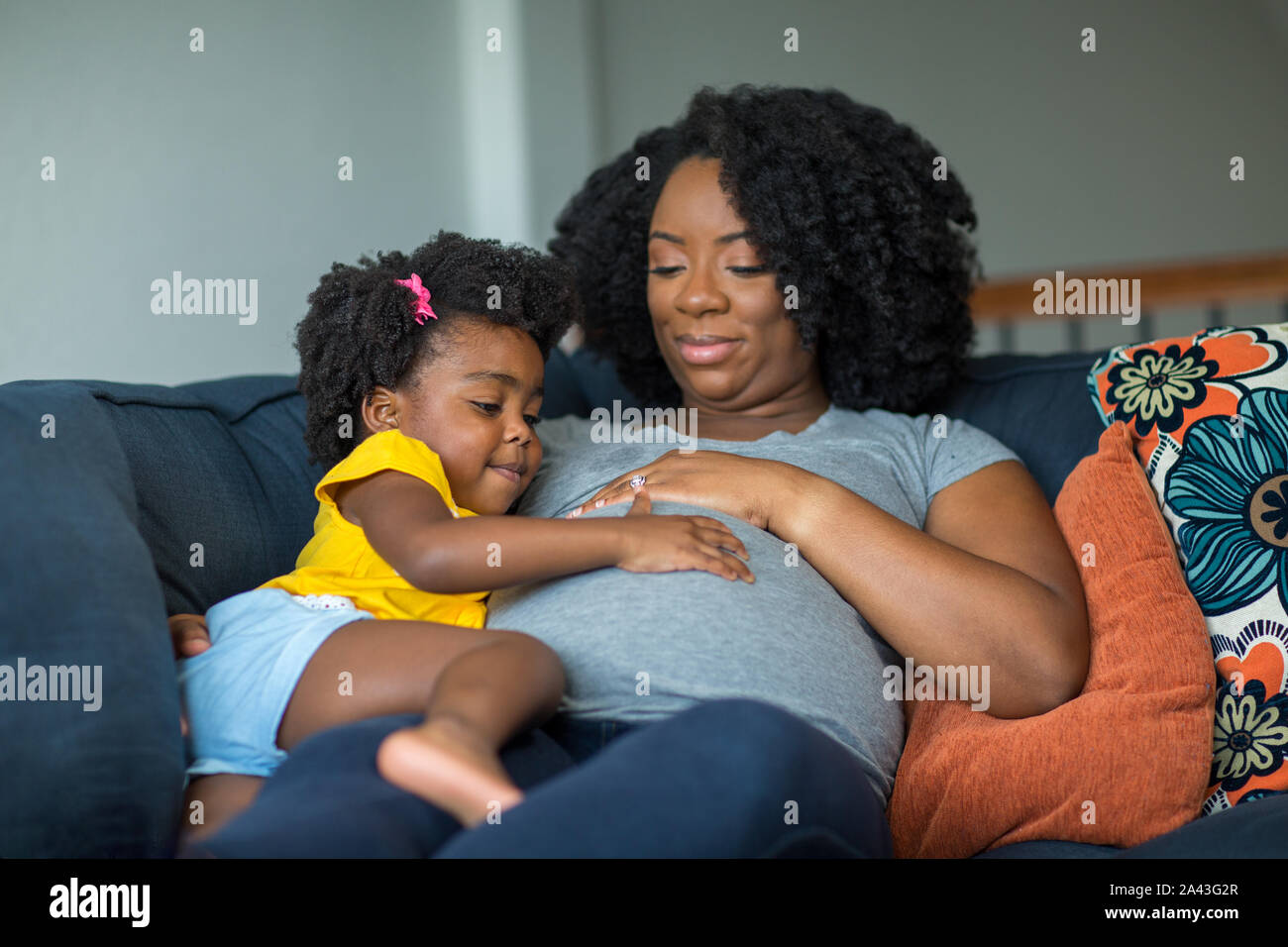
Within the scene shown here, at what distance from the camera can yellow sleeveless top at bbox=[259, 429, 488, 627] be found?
4.26 ft

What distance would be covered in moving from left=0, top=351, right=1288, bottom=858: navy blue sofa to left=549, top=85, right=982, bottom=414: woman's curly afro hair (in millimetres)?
834

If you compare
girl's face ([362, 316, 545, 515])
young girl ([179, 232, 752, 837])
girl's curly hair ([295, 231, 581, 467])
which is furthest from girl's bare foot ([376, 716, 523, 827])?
girl's curly hair ([295, 231, 581, 467])

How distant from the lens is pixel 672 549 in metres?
1.29

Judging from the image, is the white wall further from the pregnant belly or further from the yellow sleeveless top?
Answer: the pregnant belly

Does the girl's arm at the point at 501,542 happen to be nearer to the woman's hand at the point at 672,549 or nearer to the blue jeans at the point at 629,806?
the woman's hand at the point at 672,549

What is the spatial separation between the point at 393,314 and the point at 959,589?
31.0 inches

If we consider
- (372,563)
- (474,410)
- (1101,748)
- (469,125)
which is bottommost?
(1101,748)

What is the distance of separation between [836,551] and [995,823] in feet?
1.19

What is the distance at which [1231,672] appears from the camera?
1.40 m

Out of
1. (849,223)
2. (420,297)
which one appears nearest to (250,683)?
(420,297)

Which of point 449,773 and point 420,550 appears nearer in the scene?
point 449,773

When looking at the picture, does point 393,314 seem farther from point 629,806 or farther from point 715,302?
point 629,806

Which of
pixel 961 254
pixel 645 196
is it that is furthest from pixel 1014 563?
pixel 645 196
